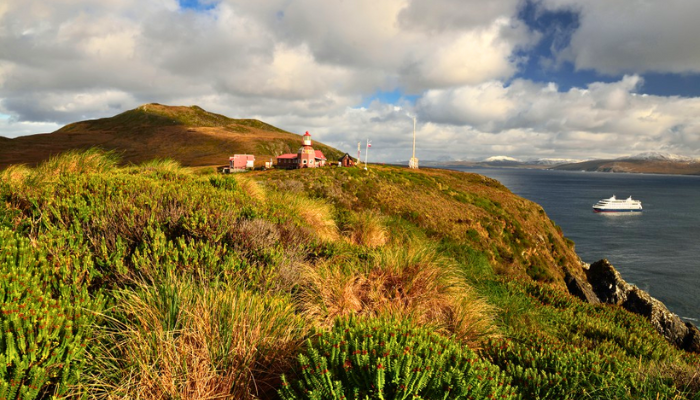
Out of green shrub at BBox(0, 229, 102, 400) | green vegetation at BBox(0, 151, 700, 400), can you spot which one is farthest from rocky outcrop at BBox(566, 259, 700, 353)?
green shrub at BBox(0, 229, 102, 400)

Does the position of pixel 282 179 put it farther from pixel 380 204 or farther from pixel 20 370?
pixel 20 370

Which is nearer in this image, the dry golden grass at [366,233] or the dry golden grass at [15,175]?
the dry golden grass at [15,175]

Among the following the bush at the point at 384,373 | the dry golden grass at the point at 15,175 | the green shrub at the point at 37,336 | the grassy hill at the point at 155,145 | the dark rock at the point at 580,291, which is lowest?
the dark rock at the point at 580,291

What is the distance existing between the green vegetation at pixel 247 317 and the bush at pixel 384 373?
0.02 meters

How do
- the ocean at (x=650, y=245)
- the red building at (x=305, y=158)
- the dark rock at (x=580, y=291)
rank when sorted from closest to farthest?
the dark rock at (x=580, y=291)
the ocean at (x=650, y=245)
the red building at (x=305, y=158)

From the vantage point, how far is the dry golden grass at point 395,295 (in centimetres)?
536

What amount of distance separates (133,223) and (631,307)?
2323 centimetres

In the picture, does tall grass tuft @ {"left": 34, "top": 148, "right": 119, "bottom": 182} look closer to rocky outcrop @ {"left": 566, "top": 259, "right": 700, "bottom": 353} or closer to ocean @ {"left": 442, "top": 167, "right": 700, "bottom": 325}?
rocky outcrop @ {"left": 566, "top": 259, "right": 700, "bottom": 353}

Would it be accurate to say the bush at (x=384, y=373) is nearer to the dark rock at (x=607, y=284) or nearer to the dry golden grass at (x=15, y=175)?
the dry golden grass at (x=15, y=175)

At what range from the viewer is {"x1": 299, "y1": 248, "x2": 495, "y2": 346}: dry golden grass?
5.36m

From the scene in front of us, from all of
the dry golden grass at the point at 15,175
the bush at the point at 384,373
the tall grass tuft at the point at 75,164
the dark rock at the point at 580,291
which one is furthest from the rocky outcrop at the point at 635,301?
the dry golden grass at the point at 15,175

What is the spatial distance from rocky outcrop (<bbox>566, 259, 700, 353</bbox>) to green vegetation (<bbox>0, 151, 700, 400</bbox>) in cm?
795

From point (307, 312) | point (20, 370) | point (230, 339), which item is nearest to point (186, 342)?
point (230, 339)

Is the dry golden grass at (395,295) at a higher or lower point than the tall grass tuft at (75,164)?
lower
